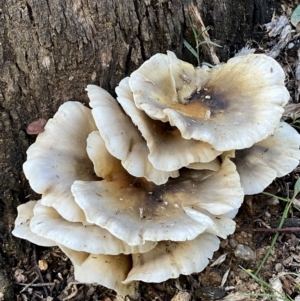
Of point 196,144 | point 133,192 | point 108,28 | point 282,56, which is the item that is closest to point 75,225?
point 133,192

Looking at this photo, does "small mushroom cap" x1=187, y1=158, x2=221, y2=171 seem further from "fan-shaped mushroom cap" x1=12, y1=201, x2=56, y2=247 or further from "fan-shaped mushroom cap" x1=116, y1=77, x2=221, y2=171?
"fan-shaped mushroom cap" x1=12, y1=201, x2=56, y2=247

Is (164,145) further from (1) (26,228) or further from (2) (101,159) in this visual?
(1) (26,228)

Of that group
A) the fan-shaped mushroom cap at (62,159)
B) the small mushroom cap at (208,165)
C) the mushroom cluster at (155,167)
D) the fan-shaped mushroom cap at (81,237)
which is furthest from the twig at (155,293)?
the small mushroom cap at (208,165)

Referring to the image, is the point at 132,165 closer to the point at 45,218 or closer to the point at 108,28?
the point at 45,218

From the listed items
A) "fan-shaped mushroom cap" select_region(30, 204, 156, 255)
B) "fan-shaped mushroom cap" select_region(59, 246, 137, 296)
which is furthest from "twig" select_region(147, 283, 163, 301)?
"fan-shaped mushroom cap" select_region(30, 204, 156, 255)

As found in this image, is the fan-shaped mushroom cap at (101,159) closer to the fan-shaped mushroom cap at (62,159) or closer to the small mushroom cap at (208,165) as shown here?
the fan-shaped mushroom cap at (62,159)

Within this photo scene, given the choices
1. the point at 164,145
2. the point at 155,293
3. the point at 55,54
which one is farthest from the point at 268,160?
the point at 55,54

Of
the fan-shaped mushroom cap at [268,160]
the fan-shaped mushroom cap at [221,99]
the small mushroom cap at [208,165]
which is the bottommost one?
the fan-shaped mushroom cap at [268,160]
